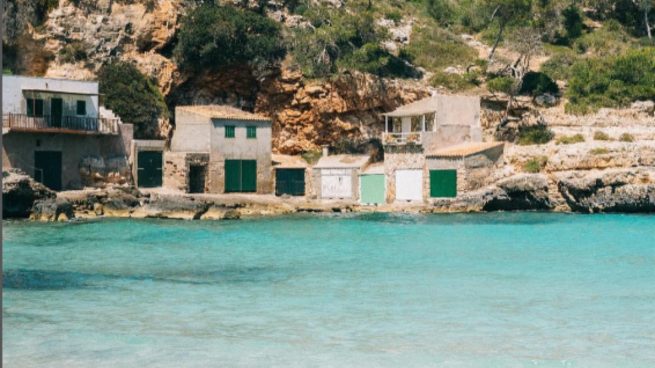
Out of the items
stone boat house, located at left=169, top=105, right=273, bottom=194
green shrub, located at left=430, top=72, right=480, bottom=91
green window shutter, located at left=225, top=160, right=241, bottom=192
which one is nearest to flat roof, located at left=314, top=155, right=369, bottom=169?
stone boat house, located at left=169, top=105, right=273, bottom=194

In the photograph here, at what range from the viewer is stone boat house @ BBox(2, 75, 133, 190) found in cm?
3978

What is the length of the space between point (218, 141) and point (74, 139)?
7402mm

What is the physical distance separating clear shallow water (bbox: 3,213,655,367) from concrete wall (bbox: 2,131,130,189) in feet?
32.2

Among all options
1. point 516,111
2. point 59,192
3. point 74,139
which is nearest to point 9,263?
point 59,192

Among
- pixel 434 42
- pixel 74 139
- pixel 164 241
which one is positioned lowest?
pixel 164 241

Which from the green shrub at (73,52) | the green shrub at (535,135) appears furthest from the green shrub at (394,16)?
the green shrub at (73,52)

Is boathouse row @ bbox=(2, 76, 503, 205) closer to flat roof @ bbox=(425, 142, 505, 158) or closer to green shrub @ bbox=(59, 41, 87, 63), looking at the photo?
flat roof @ bbox=(425, 142, 505, 158)

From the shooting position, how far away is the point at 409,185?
46.8m

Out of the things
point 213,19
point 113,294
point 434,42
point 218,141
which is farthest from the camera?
point 434,42

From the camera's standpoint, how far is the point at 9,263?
22.2 metres

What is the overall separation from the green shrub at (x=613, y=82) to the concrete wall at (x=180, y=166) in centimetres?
2184

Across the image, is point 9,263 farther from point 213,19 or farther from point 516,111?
point 516,111

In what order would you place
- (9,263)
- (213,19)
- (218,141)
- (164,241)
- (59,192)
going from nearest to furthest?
(9,263)
(164,241)
(59,192)
(218,141)
(213,19)

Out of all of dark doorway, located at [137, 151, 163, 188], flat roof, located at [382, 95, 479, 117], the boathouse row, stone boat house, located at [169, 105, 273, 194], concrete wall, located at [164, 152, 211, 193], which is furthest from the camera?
flat roof, located at [382, 95, 479, 117]
